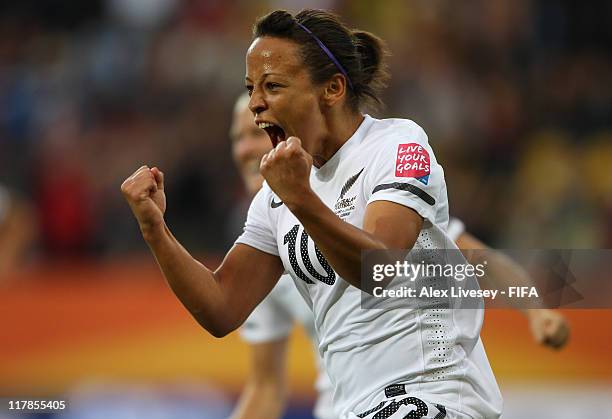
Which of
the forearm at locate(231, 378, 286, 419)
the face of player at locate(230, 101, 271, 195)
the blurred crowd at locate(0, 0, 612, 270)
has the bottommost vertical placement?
the forearm at locate(231, 378, 286, 419)

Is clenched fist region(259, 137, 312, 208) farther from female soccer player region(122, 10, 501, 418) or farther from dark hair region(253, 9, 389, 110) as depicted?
dark hair region(253, 9, 389, 110)

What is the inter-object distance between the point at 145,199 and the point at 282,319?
6.75 ft

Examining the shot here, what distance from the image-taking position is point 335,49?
3662 mm

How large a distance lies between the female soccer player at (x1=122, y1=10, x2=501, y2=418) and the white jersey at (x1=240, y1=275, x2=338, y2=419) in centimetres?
156

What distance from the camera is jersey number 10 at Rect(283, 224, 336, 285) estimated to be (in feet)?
11.7

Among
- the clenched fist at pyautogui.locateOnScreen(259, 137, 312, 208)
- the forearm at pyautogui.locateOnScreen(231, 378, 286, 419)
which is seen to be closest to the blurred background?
the forearm at pyautogui.locateOnScreen(231, 378, 286, 419)

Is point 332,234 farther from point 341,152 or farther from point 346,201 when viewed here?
point 341,152

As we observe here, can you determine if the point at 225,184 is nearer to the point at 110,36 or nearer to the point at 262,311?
the point at 110,36

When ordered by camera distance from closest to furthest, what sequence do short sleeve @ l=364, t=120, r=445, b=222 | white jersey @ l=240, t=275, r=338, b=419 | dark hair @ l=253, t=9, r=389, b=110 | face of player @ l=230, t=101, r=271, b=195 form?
short sleeve @ l=364, t=120, r=445, b=222, dark hair @ l=253, t=9, r=389, b=110, face of player @ l=230, t=101, r=271, b=195, white jersey @ l=240, t=275, r=338, b=419

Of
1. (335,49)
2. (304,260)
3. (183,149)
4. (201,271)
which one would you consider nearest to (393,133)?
(335,49)

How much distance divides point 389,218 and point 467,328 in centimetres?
54

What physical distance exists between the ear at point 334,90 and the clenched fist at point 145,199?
23.2 inches

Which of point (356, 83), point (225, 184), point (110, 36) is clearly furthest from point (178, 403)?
point (110, 36)

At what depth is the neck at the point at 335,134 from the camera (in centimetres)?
368
